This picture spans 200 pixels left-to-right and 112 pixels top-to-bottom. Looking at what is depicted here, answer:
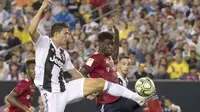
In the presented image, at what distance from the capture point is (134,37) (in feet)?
66.6

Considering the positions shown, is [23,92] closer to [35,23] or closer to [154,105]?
[35,23]

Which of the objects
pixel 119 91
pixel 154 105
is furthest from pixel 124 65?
pixel 119 91

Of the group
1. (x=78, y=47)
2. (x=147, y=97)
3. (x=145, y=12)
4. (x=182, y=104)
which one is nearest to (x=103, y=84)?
(x=147, y=97)

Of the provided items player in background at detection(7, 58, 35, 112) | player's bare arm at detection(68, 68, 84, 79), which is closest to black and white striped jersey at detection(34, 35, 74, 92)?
player's bare arm at detection(68, 68, 84, 79)

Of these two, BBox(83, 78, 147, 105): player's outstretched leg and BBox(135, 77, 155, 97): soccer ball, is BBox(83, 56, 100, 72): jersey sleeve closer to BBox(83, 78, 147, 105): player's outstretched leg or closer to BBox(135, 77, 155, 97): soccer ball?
BBox(135, 77, 155, 97): soccer ball

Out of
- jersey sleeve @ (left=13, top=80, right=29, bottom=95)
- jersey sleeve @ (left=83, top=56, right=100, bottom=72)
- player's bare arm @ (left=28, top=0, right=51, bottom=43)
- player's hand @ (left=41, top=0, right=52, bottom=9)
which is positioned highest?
player's hand @ (left=41, top=0, right=52, bottom=9)

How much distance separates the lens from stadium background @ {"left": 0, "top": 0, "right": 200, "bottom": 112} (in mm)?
17812

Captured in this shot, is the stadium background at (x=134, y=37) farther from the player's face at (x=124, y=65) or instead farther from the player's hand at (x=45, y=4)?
the player's hand at (x=45, y=4)

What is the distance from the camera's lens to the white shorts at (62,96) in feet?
37.9

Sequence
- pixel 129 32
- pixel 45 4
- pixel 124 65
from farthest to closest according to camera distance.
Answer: pixel 129 32, pixel 124 65, pixel 45 4

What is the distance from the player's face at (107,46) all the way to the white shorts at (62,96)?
1326 millimetres

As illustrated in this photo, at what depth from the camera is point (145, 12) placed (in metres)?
21.7

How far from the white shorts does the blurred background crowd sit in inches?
274

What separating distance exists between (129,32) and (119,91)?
9339mm
